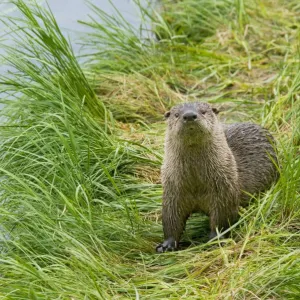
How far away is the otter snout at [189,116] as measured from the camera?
3875 millimetres

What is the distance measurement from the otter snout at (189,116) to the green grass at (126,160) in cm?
44

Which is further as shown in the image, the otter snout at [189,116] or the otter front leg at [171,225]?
the otter front leg at [171,225]

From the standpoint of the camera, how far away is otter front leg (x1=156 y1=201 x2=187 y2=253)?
4.09 m

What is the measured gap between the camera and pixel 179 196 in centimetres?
408

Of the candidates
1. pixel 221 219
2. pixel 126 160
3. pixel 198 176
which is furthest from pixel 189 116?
pixel 126 160

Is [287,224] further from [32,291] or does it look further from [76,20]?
[76,20]

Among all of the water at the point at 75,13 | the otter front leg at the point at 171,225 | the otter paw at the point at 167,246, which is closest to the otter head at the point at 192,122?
the otter front leg at the point at 171,225

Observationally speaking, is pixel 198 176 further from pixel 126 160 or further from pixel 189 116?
pixel 126 160

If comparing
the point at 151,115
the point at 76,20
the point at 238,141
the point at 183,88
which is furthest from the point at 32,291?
the point at 76,20

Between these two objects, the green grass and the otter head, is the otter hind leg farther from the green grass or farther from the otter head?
the otter head

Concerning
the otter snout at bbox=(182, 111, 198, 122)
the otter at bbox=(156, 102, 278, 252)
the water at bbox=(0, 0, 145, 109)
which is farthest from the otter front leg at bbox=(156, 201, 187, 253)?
the water at bbox=(0, 0, 145, 109)

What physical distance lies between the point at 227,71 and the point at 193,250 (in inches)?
96.6

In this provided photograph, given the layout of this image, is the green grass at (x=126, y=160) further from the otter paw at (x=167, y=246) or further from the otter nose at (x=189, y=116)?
the otter nose at (x=189, y=116)

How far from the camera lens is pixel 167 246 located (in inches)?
161
